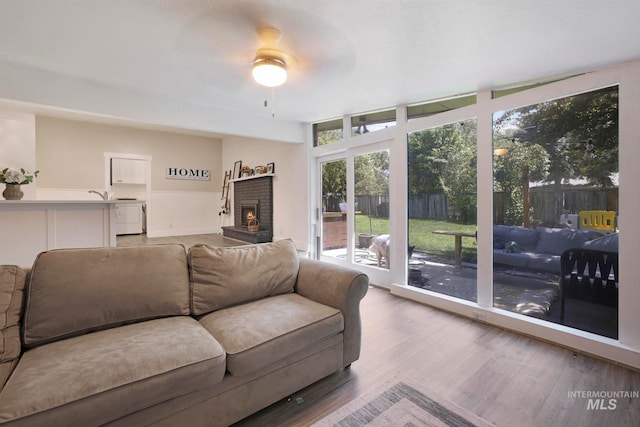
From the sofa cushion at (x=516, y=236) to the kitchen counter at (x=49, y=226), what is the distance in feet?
13.9

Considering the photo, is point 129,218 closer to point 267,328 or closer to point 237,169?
point 237,169

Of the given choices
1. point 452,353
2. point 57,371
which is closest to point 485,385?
point 452,353

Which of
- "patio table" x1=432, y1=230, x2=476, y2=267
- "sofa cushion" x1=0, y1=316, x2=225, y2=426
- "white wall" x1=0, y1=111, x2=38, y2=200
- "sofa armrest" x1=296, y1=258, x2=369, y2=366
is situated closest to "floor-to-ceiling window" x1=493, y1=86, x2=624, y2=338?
"patio table" x1=432, y1=230, x2=476, y2=267

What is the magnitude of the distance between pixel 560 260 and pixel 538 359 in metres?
0.91

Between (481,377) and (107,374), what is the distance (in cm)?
211

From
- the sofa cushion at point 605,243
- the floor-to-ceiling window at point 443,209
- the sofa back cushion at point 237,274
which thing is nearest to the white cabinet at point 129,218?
the sofa back cushion at point 237,274

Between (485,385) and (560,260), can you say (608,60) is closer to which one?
(560,260)

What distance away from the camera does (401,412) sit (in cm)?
157

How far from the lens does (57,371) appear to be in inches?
44.5

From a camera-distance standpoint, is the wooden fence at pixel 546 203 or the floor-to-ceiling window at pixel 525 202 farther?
the wooden fence at pixel 546 203

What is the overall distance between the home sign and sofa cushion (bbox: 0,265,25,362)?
21.2 ft

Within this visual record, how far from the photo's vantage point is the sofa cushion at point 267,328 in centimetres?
143

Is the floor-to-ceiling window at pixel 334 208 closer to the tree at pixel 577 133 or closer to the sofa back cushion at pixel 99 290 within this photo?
the tree at pixel 577 133

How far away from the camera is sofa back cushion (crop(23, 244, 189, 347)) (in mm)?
1407
